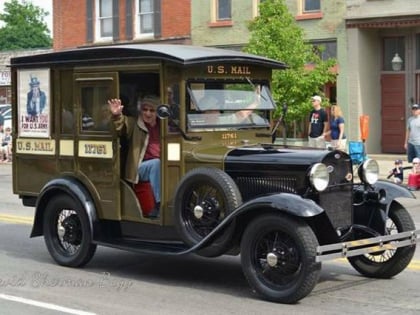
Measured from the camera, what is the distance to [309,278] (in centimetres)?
676

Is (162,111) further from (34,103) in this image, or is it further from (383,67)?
(383,67)

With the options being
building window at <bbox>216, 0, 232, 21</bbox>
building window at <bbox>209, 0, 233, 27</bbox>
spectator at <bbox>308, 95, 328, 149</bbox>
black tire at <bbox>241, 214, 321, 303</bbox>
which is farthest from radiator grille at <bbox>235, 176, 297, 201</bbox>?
building window at <bbox>216, 0, 232, 21</bbox>

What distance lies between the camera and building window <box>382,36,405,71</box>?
25031mm

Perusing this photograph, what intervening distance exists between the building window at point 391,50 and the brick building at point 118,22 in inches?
293

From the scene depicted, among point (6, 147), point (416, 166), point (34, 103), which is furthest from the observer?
point (6, 147)

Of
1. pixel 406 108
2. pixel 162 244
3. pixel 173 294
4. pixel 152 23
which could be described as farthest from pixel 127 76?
pixel 152 23

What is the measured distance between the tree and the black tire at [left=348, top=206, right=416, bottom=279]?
248 ft

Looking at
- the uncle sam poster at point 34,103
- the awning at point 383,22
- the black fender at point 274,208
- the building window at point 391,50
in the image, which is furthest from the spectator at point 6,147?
the black fender at point 274,208

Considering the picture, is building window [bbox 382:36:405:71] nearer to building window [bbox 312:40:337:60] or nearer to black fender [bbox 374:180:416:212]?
building window [bbox 312:40:337:60]

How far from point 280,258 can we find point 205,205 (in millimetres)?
949

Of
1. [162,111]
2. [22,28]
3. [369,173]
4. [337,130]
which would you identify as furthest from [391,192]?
[22,28]

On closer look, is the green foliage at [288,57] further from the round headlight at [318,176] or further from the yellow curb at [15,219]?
the round headlight at [318,176]

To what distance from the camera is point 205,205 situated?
7562mm

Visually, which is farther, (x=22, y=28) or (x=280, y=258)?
(x=22, y=28)
